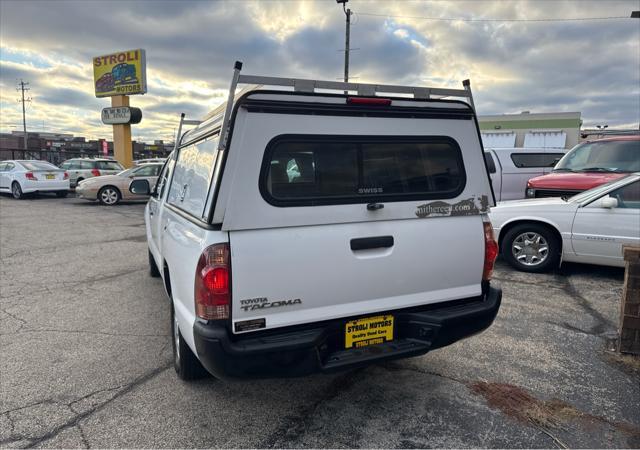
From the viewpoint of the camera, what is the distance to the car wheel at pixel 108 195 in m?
14.9

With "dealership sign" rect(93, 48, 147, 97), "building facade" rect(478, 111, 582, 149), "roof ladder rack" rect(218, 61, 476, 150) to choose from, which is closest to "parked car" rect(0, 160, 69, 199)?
"dealership sign" rect(93, 48, 147, 97)

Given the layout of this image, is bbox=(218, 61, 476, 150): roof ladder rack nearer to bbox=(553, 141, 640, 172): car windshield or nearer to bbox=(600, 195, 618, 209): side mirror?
bbox=(600, 195, 618, 209): side mirror

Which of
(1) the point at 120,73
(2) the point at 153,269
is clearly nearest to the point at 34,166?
(1) the point at 120,73

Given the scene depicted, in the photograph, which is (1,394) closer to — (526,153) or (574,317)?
(574,317)

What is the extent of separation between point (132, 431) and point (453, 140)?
2839 millimetres

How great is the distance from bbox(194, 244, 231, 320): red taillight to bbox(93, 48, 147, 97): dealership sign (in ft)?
75.0

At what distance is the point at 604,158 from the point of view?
27.5 feet

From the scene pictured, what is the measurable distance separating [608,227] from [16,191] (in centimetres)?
1910

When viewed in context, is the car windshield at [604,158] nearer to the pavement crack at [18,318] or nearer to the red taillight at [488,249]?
the red taillight at [488,249]

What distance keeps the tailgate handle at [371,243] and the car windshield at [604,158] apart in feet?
23.8

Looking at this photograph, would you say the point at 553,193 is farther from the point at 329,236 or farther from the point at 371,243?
the point at 329,236

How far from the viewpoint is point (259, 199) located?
2398mm

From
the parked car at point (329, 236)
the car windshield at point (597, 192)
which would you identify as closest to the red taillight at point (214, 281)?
the parked car at point (329, 236)

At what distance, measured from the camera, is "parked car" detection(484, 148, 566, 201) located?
1068 centimetres
